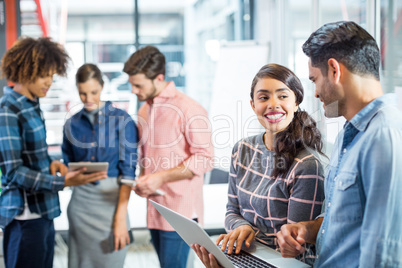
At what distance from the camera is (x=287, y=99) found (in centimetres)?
132

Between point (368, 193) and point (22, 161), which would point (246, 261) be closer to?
point (368, 193)

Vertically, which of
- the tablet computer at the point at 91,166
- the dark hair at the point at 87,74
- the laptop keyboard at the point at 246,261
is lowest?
the laptop keyboard at the point at 246,261

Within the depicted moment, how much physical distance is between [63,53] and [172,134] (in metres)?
0.67

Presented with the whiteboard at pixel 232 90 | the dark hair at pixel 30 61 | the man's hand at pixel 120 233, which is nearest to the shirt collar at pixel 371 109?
the man's hand at pixel 120 233

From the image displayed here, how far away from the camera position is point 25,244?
1884 millimetres

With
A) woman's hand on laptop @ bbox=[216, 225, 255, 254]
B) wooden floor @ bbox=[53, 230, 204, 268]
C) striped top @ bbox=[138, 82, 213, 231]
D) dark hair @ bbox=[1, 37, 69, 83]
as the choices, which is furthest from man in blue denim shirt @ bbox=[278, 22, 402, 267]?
wooden floor @ bbox=[53, 230, 204, 268]

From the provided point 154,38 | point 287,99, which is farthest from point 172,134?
point 154,38

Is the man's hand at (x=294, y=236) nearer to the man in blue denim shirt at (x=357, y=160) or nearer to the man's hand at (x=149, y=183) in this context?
the man in blue denim shirt at (x=357, y=160)

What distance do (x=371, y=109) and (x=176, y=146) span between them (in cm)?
119

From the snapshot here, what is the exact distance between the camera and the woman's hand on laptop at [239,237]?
4.17ft

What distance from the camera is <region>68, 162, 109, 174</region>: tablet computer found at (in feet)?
6.26

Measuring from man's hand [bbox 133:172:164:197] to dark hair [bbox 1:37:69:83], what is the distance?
0.66 meters

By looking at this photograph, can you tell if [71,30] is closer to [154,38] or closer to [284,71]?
[154,38]

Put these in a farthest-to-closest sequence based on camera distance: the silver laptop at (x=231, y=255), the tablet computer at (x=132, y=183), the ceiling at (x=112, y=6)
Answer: the ceiling at (x=112, y=6) → the tablet computer at (x=132, y=183) → the silver laptop at (x=231, y=255)
